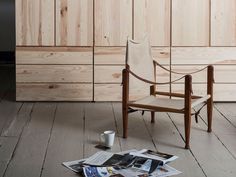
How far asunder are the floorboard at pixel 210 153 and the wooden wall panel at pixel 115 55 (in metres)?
1.24

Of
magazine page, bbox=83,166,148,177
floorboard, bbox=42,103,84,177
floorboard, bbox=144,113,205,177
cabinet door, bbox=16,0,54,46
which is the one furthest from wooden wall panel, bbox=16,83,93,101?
magazine page, bbox=83,166,148,177

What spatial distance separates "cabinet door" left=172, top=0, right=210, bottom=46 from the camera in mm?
5184

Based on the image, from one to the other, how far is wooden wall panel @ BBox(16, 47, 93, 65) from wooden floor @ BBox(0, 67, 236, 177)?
500 mm

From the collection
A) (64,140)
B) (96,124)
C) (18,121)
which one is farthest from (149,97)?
(18,121)

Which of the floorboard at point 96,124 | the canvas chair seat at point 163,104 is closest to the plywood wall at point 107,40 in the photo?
the floorboard at point 96,124

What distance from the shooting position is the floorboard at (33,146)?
302cm

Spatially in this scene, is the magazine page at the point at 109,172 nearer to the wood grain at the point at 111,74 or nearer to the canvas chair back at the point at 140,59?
the canvas chair back at the point at 140,59

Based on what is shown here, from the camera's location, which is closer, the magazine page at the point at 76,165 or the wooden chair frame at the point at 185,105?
the magazine page at the point at 76,165

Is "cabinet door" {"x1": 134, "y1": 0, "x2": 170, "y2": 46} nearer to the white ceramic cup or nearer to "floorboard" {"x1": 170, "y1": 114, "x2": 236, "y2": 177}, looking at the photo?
"floorboard" {"x1": 170, "y1": 114, "x2": 236, "y2": 177}

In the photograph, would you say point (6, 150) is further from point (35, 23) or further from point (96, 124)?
point (35, 23)

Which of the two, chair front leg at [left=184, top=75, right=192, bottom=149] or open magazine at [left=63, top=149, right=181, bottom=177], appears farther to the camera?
chair front leg at [left=184, top=75, right=192, bottom=149]

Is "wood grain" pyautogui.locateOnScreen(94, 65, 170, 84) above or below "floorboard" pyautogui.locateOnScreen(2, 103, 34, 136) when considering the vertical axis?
above

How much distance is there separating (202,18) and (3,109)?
8.12 feet

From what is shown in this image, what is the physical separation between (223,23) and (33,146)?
9.16 feet
